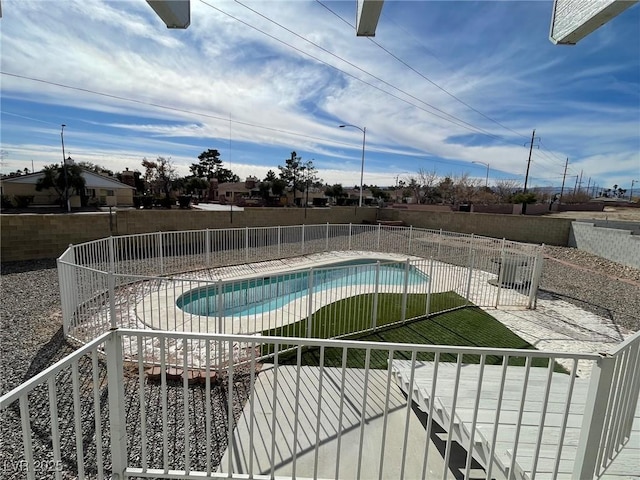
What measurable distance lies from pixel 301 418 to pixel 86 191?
4004 cm

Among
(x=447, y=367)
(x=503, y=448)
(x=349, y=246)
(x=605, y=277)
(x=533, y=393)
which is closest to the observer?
(x=503, y=448)

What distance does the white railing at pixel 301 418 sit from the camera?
1.70m

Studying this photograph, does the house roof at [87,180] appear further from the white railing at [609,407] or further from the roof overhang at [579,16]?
the white railing at [609,407]

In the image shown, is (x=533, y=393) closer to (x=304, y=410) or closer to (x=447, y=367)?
(x=447, y=367)

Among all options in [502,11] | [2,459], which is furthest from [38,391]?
[502,11]

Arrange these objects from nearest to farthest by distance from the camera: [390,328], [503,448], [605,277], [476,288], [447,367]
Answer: [503,448] < [447,367] < [390,328] < [476,288] < [605,277]

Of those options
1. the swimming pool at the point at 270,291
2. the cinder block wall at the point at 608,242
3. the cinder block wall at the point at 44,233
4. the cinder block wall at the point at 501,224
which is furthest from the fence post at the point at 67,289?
the cinder block wall at the point at 501,224

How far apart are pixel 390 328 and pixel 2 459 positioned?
4.95 meters

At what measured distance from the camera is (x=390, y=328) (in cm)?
555

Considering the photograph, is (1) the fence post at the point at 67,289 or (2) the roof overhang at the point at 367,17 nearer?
(2) the roof overhang at the point at 367,17

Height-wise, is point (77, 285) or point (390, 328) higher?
point (77, 285)

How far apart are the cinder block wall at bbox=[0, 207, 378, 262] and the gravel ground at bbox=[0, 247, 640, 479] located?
2.30 ft

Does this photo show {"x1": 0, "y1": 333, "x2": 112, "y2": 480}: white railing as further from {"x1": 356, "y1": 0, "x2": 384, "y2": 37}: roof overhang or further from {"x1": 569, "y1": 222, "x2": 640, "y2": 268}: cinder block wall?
{"x1": 569, "y1": 222, "x2": 640, "y2": 268}: cinder block wall

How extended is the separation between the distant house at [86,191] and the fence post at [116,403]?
33535 mm
